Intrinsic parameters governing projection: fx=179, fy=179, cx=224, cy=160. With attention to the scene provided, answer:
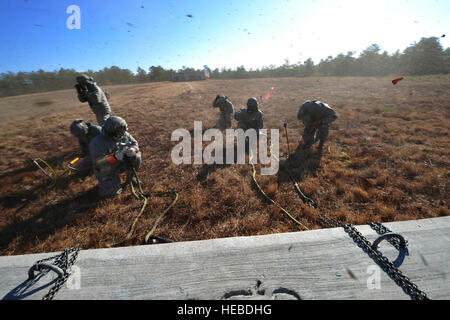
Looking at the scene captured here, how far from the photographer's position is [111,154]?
375 centimetres

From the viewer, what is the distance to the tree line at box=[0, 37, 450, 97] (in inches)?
1420

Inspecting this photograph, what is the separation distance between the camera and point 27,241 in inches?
113

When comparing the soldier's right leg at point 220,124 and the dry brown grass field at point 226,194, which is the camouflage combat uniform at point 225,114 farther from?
the dry brown grass field at point 226,194

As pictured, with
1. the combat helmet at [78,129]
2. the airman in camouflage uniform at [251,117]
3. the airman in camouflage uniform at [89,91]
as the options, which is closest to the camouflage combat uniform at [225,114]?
the airman in camouflage uniform at [251,117]

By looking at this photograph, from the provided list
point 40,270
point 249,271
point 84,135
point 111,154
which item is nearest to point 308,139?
point 249,271

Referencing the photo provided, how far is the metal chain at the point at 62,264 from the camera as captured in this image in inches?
64.2

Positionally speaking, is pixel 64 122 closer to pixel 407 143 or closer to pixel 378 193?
pixel 378 193

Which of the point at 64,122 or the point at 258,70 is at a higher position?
the point at 258,70

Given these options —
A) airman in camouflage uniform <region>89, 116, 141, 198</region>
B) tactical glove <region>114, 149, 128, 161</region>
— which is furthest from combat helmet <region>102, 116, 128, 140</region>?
tactical glove <region>114, 149, 128, 161</region>

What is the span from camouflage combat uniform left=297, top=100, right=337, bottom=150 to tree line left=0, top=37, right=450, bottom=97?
4752cm

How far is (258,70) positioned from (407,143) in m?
65.7

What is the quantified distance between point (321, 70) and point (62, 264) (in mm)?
70102

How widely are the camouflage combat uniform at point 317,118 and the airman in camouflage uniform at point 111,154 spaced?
5.22 m
